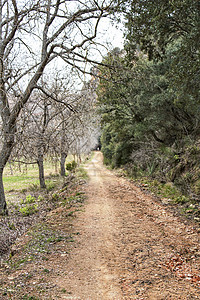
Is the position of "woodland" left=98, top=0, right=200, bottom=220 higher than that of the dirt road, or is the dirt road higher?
"woodland" left=98, top=0, right=200, bottom=220

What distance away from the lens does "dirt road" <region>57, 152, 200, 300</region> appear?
326 centimetres

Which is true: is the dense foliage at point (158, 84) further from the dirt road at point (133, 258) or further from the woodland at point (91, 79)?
the dirt road at point (133, 258)

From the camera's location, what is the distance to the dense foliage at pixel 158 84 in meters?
6.27

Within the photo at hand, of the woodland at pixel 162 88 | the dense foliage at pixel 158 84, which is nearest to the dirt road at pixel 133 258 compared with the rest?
the woodland at pixel 162 88

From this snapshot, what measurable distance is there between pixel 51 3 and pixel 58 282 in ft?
19.5

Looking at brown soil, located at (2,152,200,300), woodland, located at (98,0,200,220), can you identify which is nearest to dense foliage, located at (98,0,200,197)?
woodland, located at (98,0,200,220)

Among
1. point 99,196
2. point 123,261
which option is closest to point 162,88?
point 99,196

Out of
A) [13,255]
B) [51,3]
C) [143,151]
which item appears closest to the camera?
[13,255]

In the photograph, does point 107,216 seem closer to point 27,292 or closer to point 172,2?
point 27,292

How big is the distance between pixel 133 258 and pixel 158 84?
31.0 feet

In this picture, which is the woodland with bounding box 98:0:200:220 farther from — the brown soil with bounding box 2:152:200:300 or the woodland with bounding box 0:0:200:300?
the brown soil with bounding box 2:152:200:300

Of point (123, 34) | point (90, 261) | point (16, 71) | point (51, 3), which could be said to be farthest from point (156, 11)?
point (90, 261)

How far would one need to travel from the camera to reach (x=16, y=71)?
19.2 feet

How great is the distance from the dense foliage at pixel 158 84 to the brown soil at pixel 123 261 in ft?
11.0
